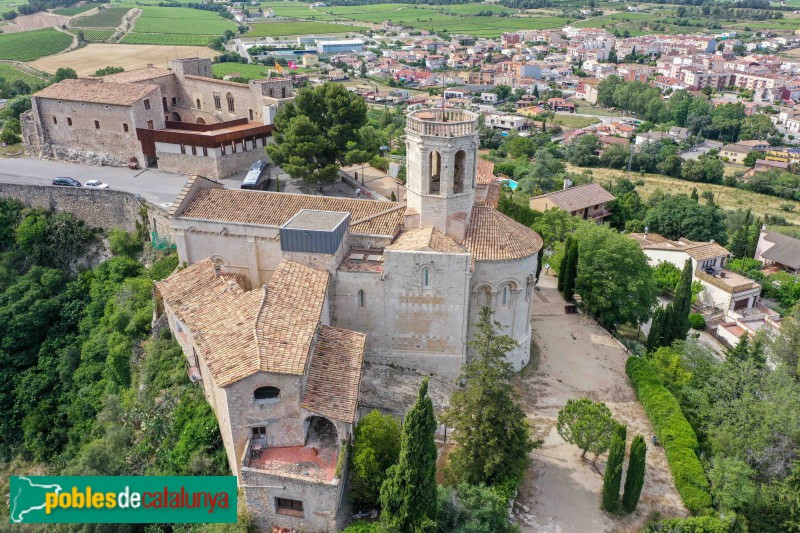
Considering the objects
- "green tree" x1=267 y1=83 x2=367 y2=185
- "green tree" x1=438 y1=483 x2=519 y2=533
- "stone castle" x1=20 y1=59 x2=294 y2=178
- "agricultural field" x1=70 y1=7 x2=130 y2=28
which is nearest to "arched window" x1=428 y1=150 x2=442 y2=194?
"green tree" x1=267 y1=83 x2=367 y2=185

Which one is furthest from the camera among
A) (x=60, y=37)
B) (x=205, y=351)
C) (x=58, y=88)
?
Answer: (x=60, y=37)

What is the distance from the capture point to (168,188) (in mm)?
48000

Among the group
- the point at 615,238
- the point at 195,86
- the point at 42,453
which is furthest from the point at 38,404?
the point at 615,238

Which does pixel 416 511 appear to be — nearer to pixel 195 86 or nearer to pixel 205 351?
pixel 205 351

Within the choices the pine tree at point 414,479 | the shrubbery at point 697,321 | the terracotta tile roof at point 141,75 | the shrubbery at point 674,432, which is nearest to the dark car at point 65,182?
the terracotta tile roof at point 141,75

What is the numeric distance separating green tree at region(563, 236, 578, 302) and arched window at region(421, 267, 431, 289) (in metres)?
16.3

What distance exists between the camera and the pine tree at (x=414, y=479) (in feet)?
71.5

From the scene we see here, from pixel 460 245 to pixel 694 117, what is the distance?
135364 millimetres

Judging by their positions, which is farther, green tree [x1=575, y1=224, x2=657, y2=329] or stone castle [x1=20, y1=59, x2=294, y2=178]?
stone castle [x1=20, y1=59, x2=294, y2=178]

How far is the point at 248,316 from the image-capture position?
27016 mm

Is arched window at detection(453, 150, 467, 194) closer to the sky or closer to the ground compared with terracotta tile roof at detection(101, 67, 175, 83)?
closer to the ground

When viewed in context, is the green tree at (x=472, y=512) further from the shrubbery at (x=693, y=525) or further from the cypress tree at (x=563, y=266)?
the cypress tree at (x=563, y=266)

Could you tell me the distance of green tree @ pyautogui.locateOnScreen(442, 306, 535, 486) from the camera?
2547cm

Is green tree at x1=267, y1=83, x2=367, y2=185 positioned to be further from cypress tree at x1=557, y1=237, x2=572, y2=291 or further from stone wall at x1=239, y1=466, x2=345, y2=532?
stone wall at x1=239, y1=466, x2=345, y2=532
